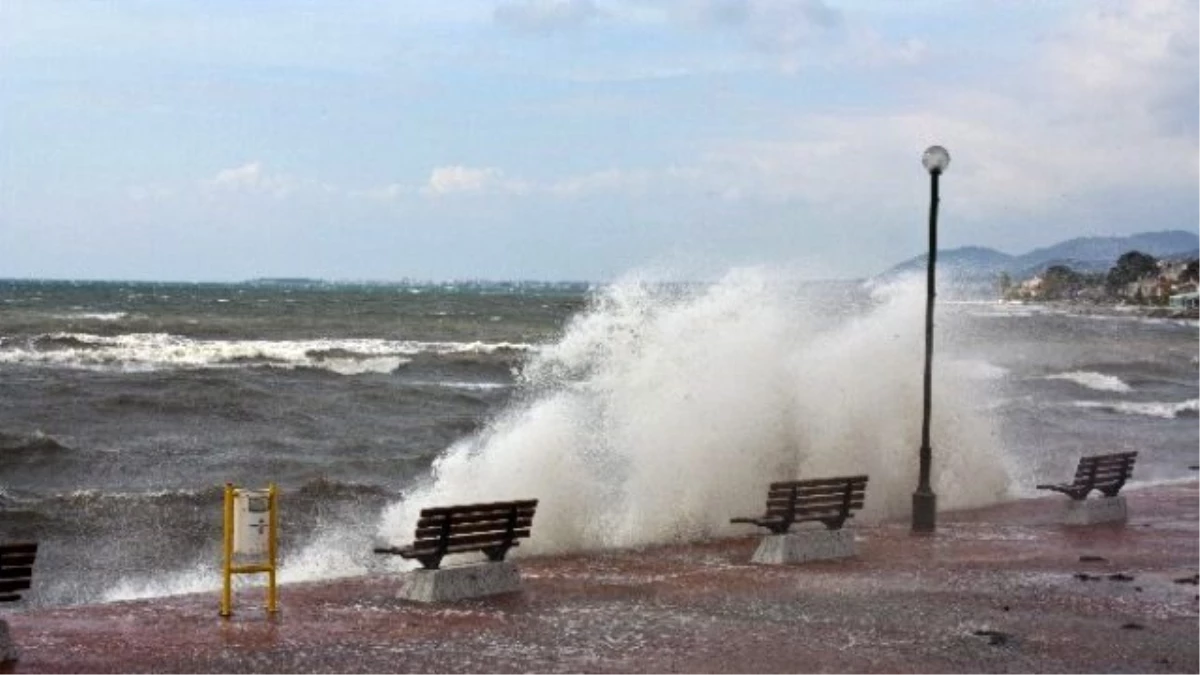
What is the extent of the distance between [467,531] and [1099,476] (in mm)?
9344

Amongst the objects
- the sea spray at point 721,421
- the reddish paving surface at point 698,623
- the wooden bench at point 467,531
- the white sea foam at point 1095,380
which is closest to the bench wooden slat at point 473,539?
the wooden bench at point 467,531

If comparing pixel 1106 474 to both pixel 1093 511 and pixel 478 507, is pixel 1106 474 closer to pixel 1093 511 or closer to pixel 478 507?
pixel 1093 511

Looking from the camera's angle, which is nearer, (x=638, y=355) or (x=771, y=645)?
(x=771, y=645)

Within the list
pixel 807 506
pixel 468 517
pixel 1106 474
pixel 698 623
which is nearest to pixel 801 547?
pixel 807 506

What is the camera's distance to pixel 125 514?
21078mm

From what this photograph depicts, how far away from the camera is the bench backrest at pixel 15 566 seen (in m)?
9.98

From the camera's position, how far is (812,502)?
14.9m

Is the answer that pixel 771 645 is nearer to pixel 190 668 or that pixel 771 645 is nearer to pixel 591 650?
pixel 591 650

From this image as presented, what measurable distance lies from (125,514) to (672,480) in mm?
7929

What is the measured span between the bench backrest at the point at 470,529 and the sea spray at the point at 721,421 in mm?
4621

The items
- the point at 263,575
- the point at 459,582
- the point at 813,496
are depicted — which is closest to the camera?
the point at 459,582

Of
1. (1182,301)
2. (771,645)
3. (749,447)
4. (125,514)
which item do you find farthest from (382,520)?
(1182,301)

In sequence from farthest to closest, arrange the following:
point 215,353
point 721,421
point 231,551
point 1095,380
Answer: point 215,353 → point 1095,380 → point 721,421 → point 231,551

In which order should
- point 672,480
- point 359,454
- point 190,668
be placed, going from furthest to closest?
point 359,454 < point 672,480 < point 190,668
